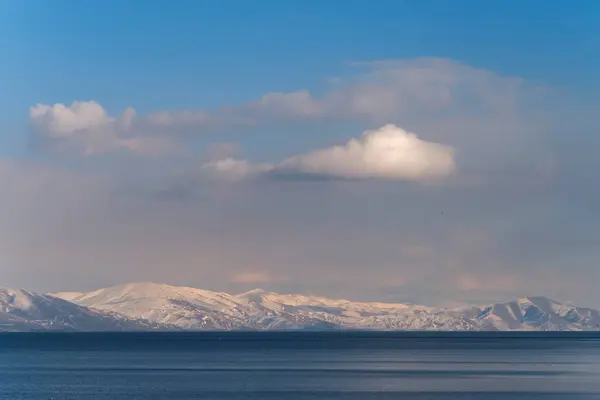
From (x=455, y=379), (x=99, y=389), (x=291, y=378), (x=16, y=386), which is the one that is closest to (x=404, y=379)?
(x=455, y=379)

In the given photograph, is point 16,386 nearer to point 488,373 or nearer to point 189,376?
point 189,376

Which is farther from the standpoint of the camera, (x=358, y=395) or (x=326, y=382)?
(x=326, y=382)

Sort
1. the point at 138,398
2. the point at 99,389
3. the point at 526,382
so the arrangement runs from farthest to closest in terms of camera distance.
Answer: the point at 526,382
the point at 99,389
the point at 138,398

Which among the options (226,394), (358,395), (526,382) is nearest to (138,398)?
(226,394)

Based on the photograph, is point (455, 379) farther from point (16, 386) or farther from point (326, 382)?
point (16, 386)

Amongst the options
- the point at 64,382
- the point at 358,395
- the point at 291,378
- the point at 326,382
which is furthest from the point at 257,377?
the point at 358,395

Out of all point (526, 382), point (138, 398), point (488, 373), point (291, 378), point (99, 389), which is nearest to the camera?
point (138, 398)

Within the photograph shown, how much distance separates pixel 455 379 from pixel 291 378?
2880 centimetres

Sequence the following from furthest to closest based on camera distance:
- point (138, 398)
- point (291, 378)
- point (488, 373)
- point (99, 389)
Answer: point (488, 373), point (291, 378), point (99, 389), point (138, 398)

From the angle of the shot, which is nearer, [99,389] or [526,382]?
[99,389]

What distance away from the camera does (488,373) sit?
7864 inches

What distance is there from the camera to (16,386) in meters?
167

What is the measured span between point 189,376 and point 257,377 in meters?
12.4

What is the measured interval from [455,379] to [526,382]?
13.0 metres
